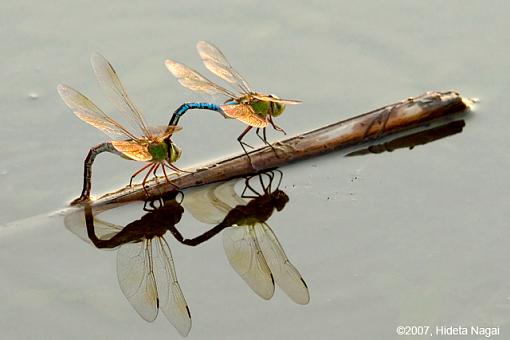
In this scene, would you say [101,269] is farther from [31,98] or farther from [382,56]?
[382,56]

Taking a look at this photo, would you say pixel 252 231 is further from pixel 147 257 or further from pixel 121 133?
pixel 121 133

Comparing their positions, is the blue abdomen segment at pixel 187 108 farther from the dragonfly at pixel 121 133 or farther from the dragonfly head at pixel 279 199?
the dragonfly head at pixel 279 199

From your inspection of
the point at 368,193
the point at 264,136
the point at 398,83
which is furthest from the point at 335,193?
the point at 398,83

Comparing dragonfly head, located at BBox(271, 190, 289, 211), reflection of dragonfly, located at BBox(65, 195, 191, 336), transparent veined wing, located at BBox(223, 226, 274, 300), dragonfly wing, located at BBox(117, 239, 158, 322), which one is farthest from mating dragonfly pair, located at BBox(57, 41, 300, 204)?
transparent veined wing, located at BBox(223, 226, 274, 300)

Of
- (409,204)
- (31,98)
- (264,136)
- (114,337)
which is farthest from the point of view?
(31,98)

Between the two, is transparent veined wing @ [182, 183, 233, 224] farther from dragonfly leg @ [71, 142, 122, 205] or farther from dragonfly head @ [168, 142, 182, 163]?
dragonfly leg @ [71, 142, 122, 205]

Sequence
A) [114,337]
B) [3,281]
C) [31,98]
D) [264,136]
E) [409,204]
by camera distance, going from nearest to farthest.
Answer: [114,337] → [3,281] → [409,204] → [264,136] → [31,98]

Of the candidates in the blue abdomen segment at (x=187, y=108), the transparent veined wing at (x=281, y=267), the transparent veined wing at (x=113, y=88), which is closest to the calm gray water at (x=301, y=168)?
the transparent veined wing at (x=281, y=267)
